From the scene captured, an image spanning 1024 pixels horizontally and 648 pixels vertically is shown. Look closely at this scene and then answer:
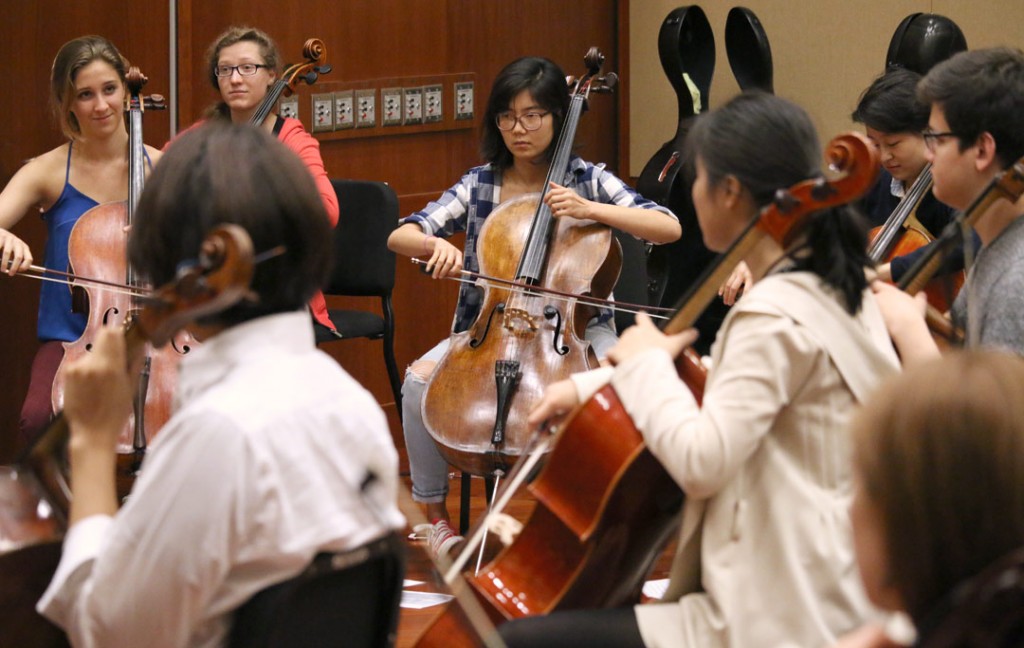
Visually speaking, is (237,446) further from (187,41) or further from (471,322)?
(187,41)

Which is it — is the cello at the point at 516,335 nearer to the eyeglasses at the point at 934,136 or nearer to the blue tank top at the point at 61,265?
the blue tank top at the point at 61,265


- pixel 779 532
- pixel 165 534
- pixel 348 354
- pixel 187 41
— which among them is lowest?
pixel 348 354

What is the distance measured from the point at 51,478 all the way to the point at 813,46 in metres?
3.85

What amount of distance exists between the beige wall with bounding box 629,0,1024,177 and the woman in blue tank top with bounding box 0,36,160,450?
2091 mm

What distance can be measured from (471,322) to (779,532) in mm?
1652

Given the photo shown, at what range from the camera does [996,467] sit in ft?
3.01

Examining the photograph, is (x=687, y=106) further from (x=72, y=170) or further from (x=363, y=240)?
(x=72, y=170)

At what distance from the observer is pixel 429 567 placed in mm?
3125

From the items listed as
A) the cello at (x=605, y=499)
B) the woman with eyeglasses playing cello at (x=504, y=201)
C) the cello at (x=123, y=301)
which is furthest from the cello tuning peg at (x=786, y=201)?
the cello at (x=123, y=301)

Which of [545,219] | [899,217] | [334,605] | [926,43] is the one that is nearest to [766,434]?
[334,605]

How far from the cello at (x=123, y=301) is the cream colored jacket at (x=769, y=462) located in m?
1.50

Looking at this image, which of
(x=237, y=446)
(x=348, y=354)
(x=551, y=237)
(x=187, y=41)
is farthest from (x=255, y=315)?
(x=348, y=354)

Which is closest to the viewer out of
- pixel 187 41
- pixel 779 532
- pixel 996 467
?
pixel 996 467

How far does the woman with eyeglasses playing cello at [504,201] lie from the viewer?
3000 mm
